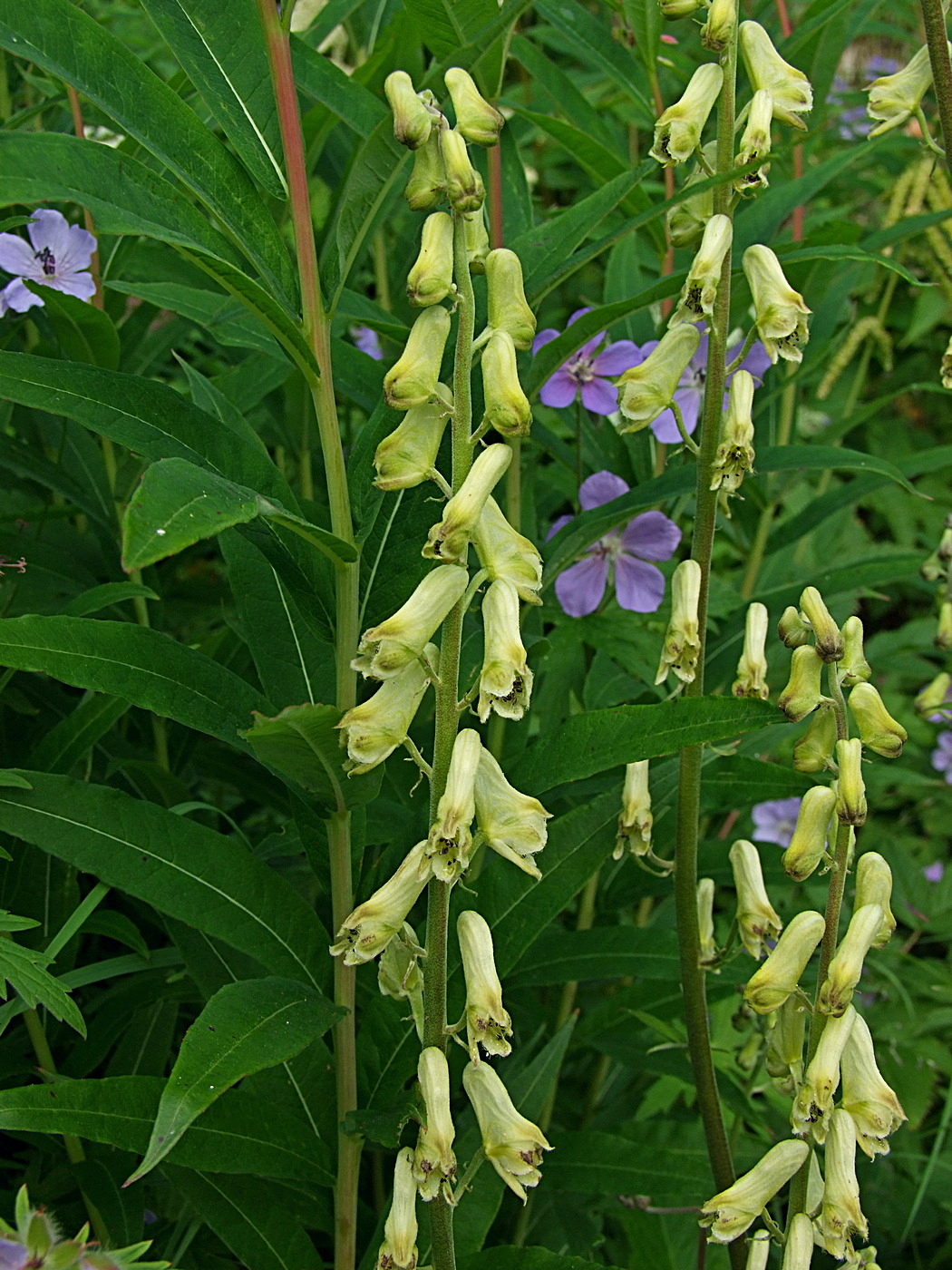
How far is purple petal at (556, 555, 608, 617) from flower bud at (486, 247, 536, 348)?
0.98m

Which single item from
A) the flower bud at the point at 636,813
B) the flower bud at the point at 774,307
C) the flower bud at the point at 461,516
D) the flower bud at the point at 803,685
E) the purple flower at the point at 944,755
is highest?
the flower bud at the point at 774,307

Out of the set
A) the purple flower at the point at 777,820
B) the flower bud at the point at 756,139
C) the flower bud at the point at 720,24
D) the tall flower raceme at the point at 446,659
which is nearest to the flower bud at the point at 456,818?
the tall flower raceme at the point at 446,659

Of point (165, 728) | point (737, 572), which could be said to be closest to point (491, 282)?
point (165, 728)

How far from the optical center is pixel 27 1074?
6.17ft

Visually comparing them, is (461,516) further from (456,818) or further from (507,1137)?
(507,1137)

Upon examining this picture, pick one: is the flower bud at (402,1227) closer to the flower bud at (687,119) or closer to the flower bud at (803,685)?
the flower bud at (803,685)

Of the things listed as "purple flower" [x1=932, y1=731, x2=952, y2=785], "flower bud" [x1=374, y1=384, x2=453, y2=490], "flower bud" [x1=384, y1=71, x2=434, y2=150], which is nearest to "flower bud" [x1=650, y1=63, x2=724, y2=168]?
"flower bud" [x1=384, y1=71, x2=434, y2=150]

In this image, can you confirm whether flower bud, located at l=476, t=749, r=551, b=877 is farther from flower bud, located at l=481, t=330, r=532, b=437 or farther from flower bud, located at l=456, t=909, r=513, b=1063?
flower bud, located at l=481, t=330, r=532, b=437

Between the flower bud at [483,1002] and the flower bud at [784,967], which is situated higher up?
the flower bud at [483,1002]

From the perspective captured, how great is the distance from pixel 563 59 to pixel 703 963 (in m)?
4.39

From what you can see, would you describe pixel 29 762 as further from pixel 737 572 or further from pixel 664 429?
pixel 737 572

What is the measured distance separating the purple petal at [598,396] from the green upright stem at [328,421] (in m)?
0.95

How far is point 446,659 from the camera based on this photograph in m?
1.25

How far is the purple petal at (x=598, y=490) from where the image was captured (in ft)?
7.19
